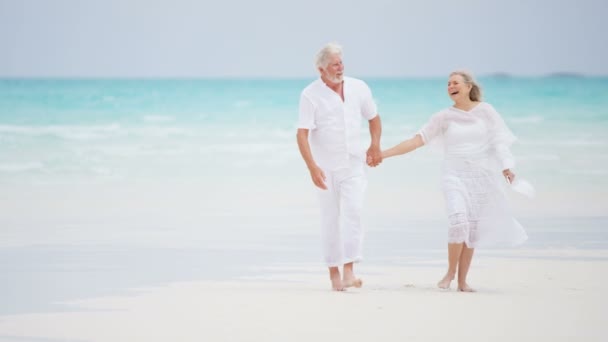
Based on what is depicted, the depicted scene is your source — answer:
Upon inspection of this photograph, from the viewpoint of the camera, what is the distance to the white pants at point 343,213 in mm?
6977

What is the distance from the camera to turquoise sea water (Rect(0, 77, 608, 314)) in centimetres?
809

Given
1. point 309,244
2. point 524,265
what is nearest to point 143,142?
point 309,244

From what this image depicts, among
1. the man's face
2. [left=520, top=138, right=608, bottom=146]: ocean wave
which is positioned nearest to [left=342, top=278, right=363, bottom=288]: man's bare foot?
the man's face

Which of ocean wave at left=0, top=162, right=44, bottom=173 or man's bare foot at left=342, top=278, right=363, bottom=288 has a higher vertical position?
ocean wave at left=0, top=162, right=44, bottom=173

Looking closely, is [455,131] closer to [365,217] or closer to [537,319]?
[537,319]

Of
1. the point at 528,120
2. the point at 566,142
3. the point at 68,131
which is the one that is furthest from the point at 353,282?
the point at 528,120

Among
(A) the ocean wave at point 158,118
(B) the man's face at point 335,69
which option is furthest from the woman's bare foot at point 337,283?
(A) the ocean wave at point 158,118

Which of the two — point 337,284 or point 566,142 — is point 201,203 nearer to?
point 337,284

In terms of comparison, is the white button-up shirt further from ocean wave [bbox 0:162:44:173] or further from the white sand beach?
ocean wave [bbox 0:162:44:173]

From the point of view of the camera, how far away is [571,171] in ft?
53.0

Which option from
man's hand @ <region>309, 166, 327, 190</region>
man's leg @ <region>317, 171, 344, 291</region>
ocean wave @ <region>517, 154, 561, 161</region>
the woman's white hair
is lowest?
man's leg @ <region>317, 171, 344, 291</region>

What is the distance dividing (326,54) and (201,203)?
225 inches

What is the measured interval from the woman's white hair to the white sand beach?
1.37 meters

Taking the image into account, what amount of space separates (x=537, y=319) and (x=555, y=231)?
158 inches
